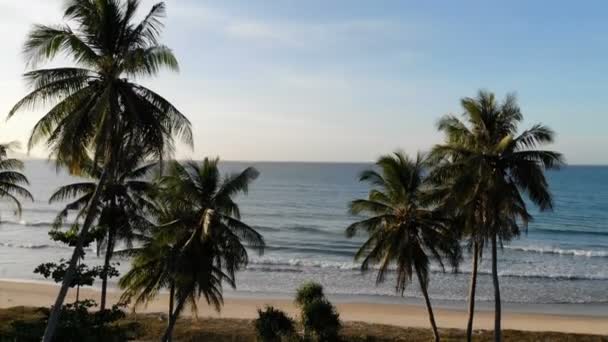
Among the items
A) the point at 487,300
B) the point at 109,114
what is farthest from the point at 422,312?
the point at 109,114

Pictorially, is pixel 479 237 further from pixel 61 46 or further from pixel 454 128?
pixel 61 46

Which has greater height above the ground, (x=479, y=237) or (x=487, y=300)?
(x=479, y=237)

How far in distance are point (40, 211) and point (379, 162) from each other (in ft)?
205

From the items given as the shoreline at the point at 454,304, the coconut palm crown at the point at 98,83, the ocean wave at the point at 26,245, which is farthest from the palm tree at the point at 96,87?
the ocean wave at the point at 26,245

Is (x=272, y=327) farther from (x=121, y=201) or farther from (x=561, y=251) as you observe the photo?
(x=561, y=251)

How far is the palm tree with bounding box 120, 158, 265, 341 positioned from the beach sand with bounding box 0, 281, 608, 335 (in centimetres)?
1004

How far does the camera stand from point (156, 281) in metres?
16.3

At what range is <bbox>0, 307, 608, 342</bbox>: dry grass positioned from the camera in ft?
66.2

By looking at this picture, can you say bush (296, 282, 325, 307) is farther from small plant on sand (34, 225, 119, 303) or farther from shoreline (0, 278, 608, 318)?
shoreline (0, 278, 608, 318)

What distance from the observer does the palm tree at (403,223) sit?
1720 cm

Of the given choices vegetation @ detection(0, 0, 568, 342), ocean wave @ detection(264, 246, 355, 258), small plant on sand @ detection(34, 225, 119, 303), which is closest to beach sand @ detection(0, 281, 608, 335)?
vegetation @ detection(0, 0, 568, 342)

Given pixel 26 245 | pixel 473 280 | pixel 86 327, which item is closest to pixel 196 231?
pixel 86 327

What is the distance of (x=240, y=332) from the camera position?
20.9 meters

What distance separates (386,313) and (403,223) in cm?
1091
